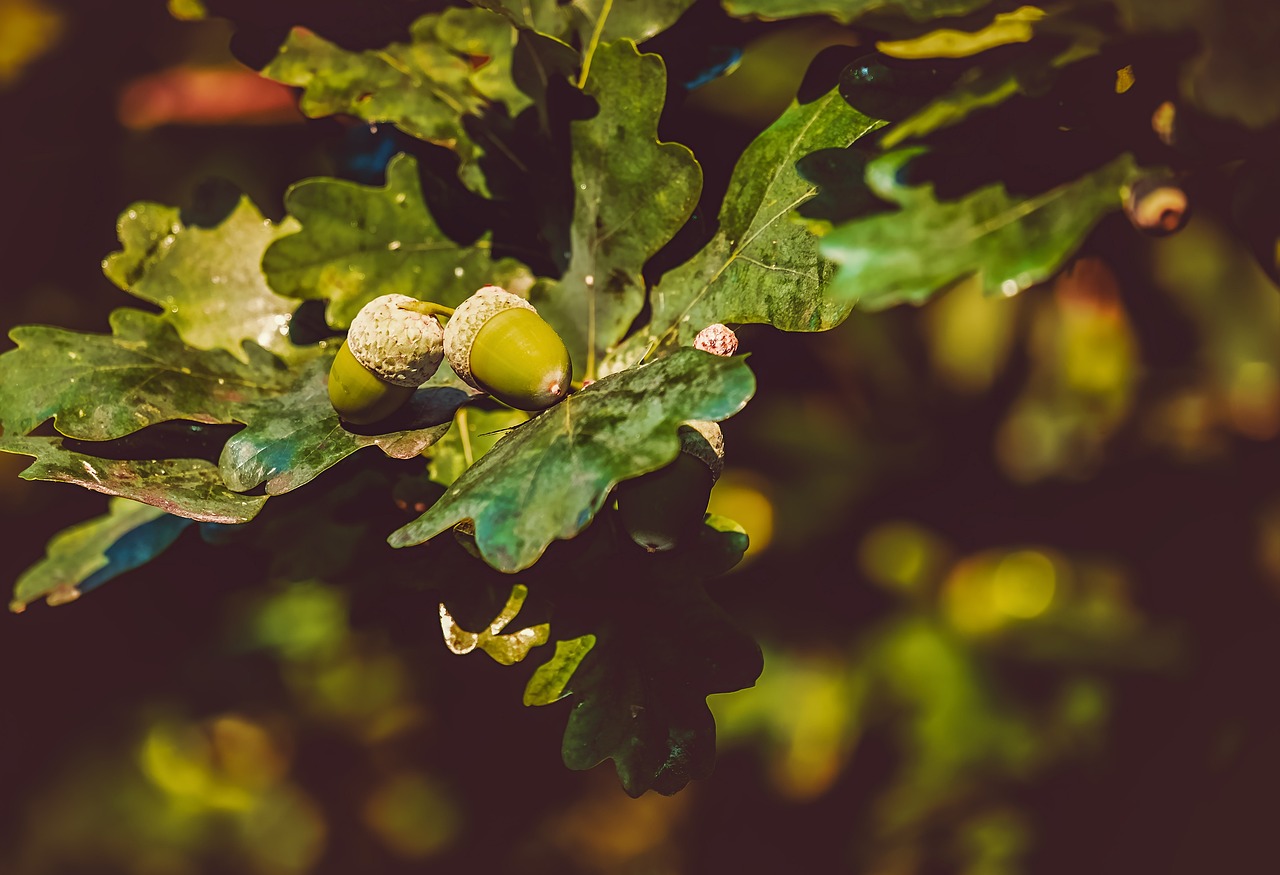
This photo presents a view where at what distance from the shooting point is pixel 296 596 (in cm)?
167

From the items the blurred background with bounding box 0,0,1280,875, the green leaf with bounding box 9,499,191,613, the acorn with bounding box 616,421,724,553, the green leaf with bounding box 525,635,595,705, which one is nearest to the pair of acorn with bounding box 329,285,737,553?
the acorn with bounding box 616,421,724,553

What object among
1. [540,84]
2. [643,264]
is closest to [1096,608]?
[643,264]

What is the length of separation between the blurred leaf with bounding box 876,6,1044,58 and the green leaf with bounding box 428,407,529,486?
37 cm

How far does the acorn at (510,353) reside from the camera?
603 mm

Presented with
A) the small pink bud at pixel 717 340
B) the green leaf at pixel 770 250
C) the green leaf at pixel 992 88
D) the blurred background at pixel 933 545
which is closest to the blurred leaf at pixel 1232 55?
the green leaf at pixel 992 88

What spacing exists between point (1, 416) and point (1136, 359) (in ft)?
4.63

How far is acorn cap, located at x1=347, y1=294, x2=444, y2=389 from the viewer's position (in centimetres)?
62

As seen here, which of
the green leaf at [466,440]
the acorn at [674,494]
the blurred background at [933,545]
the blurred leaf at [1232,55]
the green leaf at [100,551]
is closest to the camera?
the blurred leaf at [1232,55]

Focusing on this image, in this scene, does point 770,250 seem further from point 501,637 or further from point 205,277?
point 205,277

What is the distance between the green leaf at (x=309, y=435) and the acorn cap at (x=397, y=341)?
0.04 m

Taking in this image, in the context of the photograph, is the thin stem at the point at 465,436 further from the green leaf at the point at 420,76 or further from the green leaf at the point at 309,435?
the green leaf at the point at 420,76

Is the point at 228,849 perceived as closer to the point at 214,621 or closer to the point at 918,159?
the point at 214,621

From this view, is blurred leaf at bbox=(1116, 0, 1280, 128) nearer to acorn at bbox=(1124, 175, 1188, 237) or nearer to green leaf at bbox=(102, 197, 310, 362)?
acorn at bbox=(1124, 175, 1188, 237)

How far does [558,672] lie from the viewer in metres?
0.67
